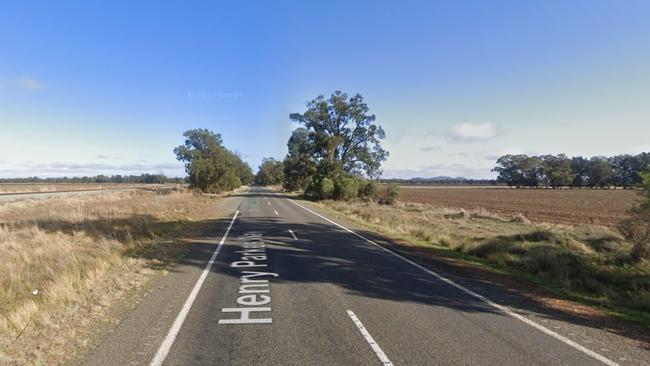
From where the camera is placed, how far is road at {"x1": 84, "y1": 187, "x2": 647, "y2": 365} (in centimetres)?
504

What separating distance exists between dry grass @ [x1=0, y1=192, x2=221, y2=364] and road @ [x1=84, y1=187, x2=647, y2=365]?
791 millimetres

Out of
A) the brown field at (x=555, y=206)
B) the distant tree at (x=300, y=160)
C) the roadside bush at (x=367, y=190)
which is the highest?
the distant tree at (x=300, y=160)

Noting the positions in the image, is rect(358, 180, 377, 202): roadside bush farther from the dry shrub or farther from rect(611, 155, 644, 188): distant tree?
rect(611, 155, 644, 188): distant tree

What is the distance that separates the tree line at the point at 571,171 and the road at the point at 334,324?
541ft

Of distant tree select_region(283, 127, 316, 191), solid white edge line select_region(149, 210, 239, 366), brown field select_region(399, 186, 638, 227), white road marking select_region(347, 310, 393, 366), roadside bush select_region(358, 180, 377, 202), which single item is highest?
distant tree select_region(283, 127, 316, 191)

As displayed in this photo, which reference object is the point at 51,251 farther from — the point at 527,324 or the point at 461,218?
the point at 461,218

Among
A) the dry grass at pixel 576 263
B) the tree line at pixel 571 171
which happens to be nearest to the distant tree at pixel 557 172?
the tree line at pixel 571 171

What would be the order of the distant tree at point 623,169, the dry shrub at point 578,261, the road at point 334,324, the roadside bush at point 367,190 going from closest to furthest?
the road at point 334,324
the dry shrub at point 578,261
the roadside bush at point 367,190
the distant tree at point 623,169

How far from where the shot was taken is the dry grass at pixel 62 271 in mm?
5712

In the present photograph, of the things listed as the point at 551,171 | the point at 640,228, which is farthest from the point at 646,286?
the point at 551,171

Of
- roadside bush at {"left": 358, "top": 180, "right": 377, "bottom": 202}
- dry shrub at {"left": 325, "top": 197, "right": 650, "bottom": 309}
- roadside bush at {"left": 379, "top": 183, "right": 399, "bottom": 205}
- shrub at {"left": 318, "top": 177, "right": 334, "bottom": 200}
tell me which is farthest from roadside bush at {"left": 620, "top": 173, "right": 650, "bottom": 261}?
roadside bush at {"left": 358, "top": 180, "right": 377, "bottom": 202}

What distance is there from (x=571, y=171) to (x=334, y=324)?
6974 inches

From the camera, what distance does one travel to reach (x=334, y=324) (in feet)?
20.4

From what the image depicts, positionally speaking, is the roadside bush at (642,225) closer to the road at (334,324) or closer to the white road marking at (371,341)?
the road at (334,324)
